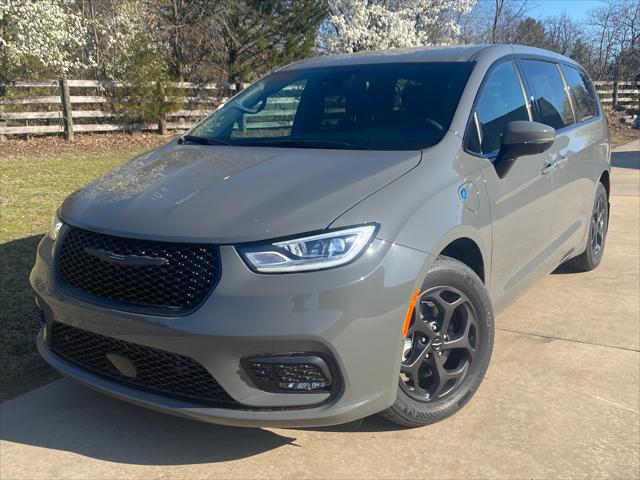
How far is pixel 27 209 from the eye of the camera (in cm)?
708

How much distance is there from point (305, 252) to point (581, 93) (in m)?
3.55

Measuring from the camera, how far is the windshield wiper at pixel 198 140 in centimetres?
373

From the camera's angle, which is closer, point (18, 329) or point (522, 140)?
point (522, 140)

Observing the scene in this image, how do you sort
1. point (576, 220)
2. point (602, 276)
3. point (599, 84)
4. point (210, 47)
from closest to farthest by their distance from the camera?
point (576, 220) → point (602, 276) → point (210, 47) → point (599, 84)

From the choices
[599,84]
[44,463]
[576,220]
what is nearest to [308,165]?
[44,463]

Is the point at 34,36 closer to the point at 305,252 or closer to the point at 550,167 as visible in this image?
the point at 550,167

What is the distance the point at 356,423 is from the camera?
2998 millimetres

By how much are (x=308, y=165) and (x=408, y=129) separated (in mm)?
663

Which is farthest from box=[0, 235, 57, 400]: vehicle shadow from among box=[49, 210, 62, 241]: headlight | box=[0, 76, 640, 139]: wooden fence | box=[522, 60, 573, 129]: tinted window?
box=[0, 76, 640, 139]: wooden fence

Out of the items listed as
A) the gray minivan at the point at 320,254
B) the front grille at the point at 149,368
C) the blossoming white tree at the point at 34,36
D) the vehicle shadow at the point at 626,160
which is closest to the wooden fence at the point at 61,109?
the blossoming white tree at the point at 34,36

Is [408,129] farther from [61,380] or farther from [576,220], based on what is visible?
[61,380]

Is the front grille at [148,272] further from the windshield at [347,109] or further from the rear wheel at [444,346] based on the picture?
the windshield at [347,109]

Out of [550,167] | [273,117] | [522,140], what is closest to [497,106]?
[522,140]

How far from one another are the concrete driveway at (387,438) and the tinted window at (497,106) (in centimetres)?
126
